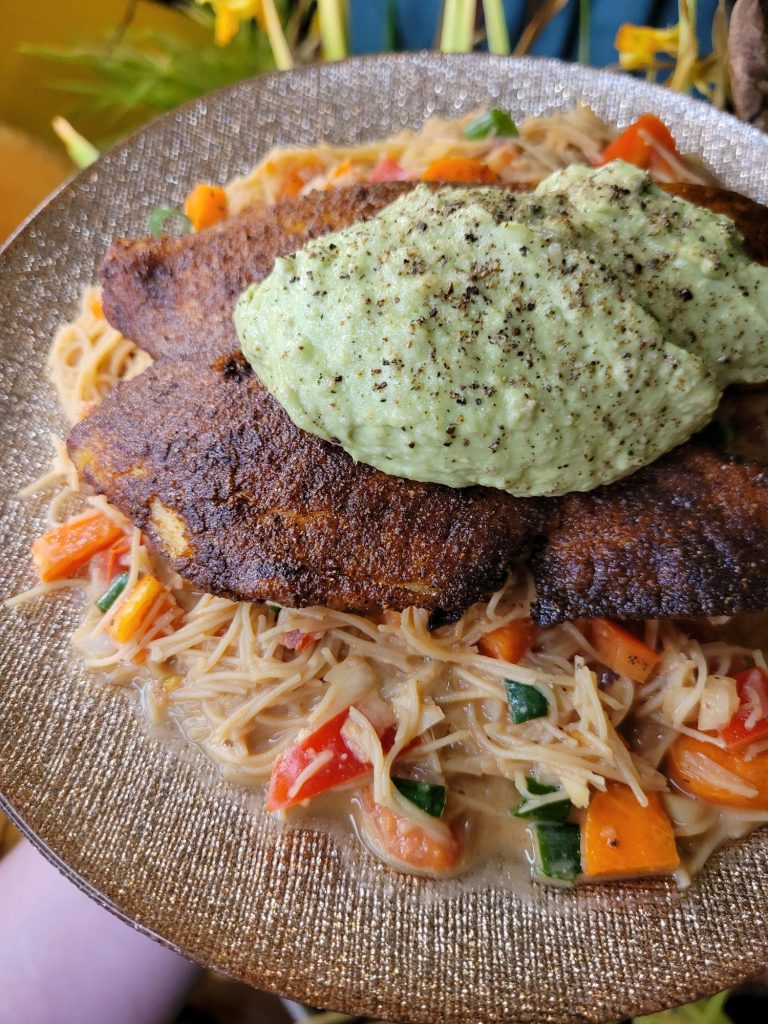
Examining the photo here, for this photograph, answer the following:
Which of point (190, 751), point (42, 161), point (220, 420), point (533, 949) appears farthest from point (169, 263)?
point (42, 161)

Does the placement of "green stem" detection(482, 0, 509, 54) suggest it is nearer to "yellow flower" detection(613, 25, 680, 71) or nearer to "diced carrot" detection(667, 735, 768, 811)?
"yellow flower" detection(613, 25, 680, 71)

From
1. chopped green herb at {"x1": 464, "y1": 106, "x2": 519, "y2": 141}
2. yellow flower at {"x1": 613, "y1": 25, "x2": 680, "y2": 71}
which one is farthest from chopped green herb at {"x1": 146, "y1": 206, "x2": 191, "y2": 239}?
yellow flower at {"x1": 613, "y1": 25, "x2": 680, "y2": 71}

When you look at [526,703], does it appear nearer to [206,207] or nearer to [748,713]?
[748,713]

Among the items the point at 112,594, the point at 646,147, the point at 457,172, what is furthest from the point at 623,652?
the point at 646,147

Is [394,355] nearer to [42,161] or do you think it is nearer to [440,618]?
[440,618]

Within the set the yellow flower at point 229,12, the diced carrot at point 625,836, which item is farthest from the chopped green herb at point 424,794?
the yellow flower at point 229,12

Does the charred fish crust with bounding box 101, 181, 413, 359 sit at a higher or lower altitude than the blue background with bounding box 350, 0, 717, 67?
lower

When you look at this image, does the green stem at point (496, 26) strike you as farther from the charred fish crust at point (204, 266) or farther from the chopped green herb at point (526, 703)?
the chopped green herb at point (526, 703)
